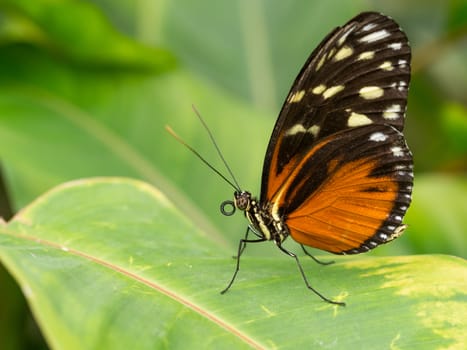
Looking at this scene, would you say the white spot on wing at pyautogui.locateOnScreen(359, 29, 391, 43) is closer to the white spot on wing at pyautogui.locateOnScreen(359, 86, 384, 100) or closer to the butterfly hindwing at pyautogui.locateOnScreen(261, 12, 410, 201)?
the butterfly hindwing at pyautogui.locateOnScreen(261, 12, 410, 201)

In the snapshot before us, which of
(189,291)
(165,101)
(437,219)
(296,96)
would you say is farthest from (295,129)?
(165,101)

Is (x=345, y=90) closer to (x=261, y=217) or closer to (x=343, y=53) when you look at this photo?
(x=343, y=53)

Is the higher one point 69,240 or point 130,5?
point 130,5

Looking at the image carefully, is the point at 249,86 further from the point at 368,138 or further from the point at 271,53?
the point at 368,138

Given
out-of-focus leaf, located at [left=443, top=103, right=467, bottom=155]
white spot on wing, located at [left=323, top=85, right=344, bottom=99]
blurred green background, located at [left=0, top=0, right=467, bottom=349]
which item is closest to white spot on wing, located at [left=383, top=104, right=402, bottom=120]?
white spot on wing, located at [left=323, top=85, right=344, bottom=99]

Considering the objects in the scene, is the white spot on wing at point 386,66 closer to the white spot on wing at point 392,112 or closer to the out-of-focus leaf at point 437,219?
the white spot on wing at point 392,112

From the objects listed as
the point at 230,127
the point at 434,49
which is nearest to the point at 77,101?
the point at 230,127

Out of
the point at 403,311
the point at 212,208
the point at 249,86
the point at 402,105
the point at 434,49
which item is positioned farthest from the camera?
the point at 249,86
